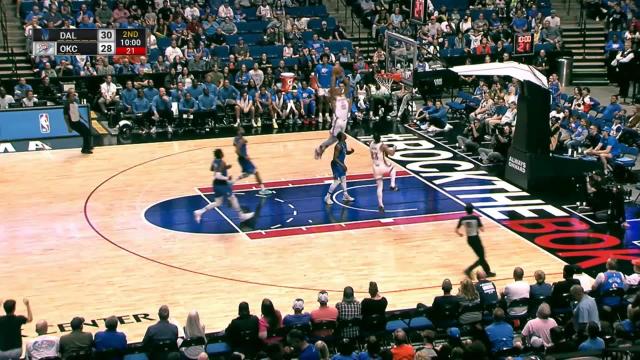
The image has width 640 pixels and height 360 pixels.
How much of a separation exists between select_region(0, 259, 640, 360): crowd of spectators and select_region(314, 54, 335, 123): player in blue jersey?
1731 cm

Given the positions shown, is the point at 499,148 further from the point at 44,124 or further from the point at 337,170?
the point at 44,124

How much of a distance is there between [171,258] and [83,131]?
30.6ft

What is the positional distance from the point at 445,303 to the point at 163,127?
60.2ft

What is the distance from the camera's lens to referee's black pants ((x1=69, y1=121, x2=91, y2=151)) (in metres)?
29.4

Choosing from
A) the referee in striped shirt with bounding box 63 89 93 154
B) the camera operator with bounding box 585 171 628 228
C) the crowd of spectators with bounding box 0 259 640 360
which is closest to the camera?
the crowd of spectators with bounding box 0 259 640 360

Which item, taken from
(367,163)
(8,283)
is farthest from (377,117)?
(8,283)

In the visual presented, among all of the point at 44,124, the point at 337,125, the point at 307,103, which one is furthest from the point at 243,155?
the point at 307,103

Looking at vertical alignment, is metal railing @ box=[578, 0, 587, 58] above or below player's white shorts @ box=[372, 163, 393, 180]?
above

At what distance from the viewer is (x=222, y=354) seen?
15.0 metres

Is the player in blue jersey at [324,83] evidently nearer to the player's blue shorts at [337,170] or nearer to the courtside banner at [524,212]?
the courtside banner at [524,212]

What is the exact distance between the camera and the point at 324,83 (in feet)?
114

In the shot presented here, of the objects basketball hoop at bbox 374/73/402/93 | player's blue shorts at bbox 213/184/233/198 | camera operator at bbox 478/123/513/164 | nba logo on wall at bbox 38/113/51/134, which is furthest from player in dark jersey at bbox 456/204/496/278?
nba logo on wall at bbox 38/113/51/134

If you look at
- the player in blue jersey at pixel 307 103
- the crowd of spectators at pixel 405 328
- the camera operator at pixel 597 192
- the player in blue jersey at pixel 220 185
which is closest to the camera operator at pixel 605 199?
the camera operator at pixel 597 192

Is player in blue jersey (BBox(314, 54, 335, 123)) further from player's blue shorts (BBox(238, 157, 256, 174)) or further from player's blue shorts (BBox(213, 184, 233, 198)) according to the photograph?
player's blue shorts (BBox(213, 184, 233, 198))
